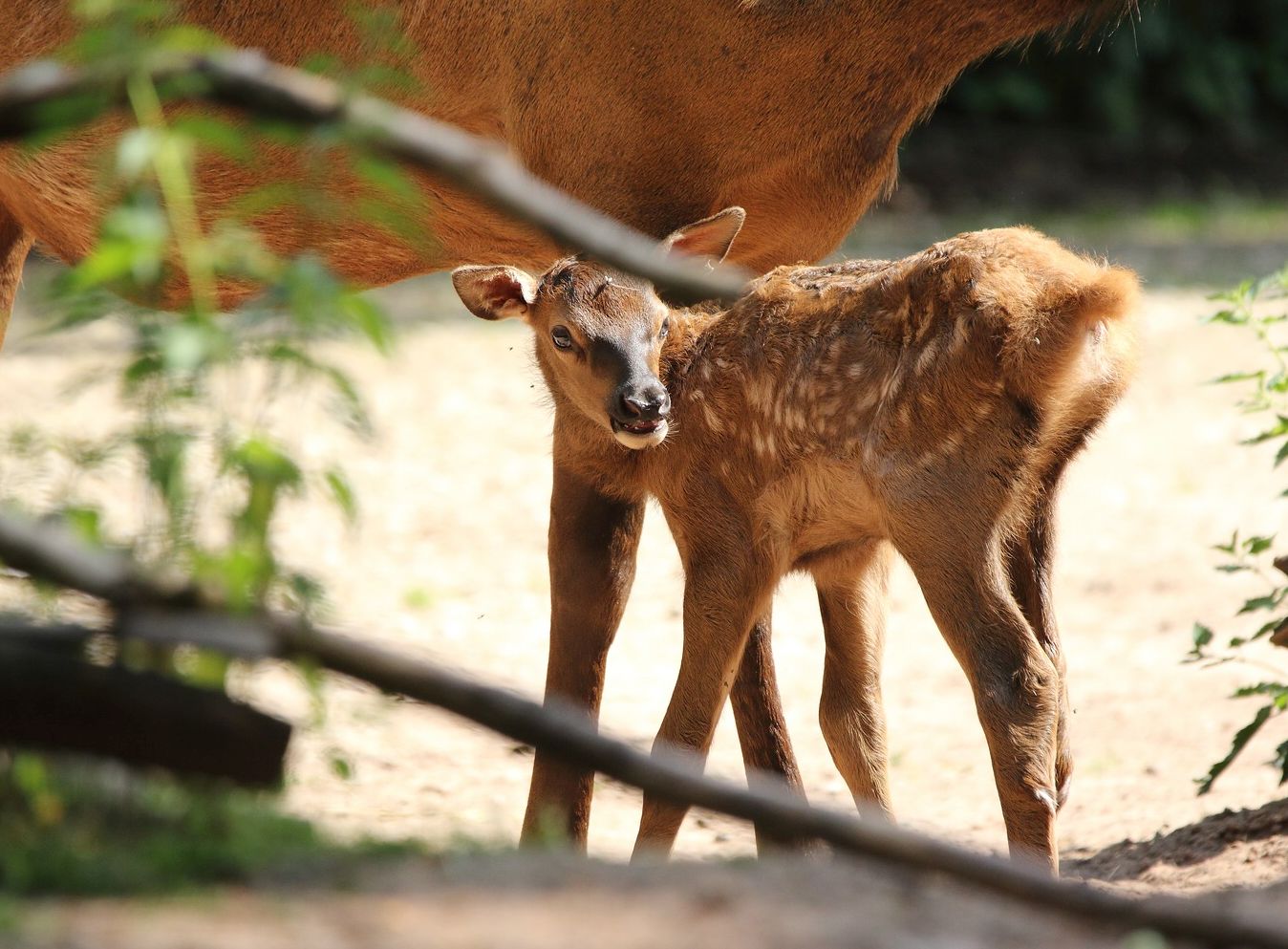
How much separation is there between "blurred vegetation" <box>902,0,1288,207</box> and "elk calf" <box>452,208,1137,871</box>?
11.5m

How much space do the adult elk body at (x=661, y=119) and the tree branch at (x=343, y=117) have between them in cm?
216

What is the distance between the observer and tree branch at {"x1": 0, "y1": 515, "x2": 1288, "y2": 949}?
7.47ft

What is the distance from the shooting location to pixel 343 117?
7.73 ft

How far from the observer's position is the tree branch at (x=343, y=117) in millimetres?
2348

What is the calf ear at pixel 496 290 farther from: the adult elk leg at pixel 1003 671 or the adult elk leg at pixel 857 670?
the adult elk leg at pixel 1003 671

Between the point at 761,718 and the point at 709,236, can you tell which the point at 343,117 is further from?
the point at 761,718

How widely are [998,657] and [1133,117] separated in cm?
1335

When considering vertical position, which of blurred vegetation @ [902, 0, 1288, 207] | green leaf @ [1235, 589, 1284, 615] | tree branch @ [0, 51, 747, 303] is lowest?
tree branch @ [0, 51, 747, 303]

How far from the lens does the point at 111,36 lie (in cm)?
241

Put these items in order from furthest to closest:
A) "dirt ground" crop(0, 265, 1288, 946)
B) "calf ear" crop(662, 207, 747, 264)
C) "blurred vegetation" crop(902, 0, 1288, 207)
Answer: "blurred vegetation" crop(902, 0, 1288, 207)
"dirt ground" crop(0, 265, 1288, 946)
"calf ear" crop(662, 207, 747, 264)

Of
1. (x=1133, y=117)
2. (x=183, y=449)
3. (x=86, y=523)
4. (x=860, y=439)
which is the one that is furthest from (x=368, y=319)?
(x=1133, y=117)

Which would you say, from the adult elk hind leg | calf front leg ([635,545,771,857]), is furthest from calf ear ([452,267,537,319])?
the adult elk hind leg

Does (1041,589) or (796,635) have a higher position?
(796,635)

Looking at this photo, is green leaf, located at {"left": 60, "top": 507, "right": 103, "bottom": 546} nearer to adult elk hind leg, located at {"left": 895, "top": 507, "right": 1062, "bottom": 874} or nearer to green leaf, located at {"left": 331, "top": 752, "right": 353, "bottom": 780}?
green leaf, located at {"left": 331, "top": 752, "right": 353, "bottom": 780}
